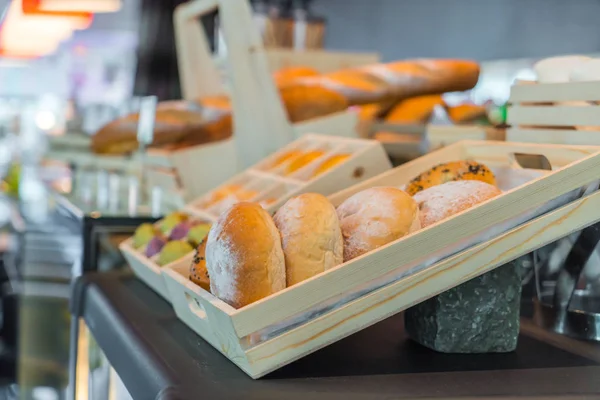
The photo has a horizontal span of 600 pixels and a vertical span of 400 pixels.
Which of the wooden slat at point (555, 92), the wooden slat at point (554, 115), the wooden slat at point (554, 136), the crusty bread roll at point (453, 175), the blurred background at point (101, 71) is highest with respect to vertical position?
the wooden slat at point (555, 92)

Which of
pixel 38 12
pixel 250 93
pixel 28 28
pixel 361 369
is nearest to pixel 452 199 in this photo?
pixel 361 369

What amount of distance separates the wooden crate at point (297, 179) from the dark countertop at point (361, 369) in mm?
181

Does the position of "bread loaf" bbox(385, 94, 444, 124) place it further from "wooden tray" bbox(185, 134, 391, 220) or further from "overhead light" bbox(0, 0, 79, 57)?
"overhead light" bbox(0, 0, 79, 57)

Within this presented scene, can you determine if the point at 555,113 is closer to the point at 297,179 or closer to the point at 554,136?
the point at 554,136

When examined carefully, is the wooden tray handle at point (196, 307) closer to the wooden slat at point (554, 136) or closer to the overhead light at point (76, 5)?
the wooden slat at point (554, 136)

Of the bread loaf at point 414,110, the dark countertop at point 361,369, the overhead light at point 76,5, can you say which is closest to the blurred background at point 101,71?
the overhead light at point 76,5

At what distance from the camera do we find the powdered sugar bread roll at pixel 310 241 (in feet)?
3.02

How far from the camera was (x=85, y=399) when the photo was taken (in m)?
1.44

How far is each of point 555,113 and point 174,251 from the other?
25.8 inches

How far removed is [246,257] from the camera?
881 millimetres

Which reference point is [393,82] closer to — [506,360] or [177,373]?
[506,360]

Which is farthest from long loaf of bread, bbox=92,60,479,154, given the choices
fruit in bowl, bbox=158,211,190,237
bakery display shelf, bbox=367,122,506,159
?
fruit in bowl, bbox=158,211,190,237

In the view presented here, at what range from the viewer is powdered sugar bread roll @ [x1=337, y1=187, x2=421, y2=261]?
3.10ft

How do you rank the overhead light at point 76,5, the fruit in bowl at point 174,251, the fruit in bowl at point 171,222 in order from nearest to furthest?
the fruit in bowl at point 174,251 < the fruit in bowl at point 171,222 < the overhead light at point 76,5
